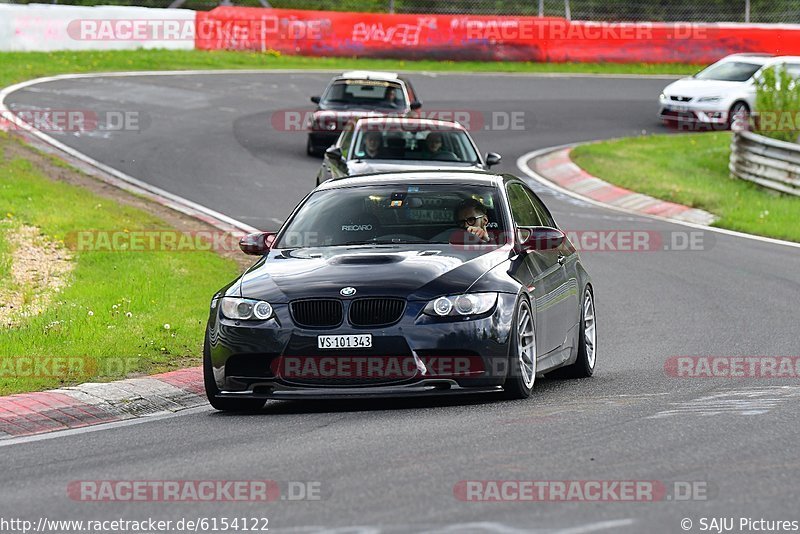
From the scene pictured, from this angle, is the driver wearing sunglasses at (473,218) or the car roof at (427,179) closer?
the driver wearing sunglasses at (473,218)

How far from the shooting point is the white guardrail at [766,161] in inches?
928

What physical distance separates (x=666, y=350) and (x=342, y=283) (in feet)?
12.6

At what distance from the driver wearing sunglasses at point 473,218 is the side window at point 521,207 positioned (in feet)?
0.90

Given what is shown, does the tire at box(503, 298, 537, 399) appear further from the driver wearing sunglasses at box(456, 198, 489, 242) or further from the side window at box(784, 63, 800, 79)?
the side window at box(784, 63, 800, 79)

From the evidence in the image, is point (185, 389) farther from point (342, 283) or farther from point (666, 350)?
point (666, 350)

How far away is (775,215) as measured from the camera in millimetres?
21656

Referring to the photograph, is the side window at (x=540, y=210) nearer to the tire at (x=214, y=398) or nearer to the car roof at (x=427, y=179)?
the car roof at (x=427, y=179)

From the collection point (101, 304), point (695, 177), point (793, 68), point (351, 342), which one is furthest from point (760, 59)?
point (351, 342)

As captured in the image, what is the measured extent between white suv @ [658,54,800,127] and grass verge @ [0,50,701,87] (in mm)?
7763

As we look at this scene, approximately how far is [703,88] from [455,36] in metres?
9.99

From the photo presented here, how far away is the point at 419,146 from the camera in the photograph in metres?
18.9

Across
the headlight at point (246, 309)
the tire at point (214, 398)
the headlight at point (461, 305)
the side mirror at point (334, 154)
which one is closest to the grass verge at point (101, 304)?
the tire at point (214, 398)

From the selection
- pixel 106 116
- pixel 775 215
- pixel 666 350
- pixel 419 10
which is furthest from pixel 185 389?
pixel 419 10

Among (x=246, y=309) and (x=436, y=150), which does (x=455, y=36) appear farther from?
(x=246, y=309)
